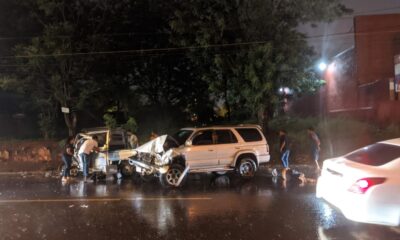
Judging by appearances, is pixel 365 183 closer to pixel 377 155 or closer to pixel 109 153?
pixel 377 155

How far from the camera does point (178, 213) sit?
921 cm

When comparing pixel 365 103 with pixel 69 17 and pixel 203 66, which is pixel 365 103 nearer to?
pixel 203 66

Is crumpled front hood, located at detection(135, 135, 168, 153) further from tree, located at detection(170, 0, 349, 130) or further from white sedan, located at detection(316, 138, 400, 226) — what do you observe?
tree, located at detection(170, 0, 349, 130)

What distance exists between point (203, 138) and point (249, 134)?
1710mm

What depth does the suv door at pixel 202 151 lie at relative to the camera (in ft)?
43.7

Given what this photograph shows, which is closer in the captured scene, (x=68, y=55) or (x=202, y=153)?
(x=202, y=153)

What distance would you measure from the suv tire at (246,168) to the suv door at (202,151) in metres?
0.87

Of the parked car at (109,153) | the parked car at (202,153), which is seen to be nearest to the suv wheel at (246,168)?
the parked car at (202,153)

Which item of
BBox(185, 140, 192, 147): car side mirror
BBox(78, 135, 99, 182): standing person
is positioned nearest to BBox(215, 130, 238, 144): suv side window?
BBox(185, 140, 192, 147): car side mirror

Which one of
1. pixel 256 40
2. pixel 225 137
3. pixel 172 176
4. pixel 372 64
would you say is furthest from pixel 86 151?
pixel 372 64

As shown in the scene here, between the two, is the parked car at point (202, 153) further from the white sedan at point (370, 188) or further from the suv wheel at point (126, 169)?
the white sedan at point (370, 188)

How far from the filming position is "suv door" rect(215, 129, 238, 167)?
13.8 m

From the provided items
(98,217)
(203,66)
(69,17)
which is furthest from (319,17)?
(98,217)

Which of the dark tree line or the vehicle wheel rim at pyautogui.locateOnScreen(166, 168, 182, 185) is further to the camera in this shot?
the dark tree line
